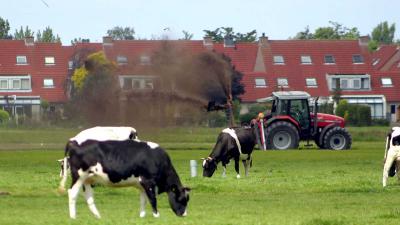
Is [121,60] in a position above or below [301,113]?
above

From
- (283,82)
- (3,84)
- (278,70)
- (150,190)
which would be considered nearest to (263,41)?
(278,70)

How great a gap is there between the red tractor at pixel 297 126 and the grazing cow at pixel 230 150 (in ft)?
69.8

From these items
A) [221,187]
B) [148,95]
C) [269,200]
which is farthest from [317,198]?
[148,95]

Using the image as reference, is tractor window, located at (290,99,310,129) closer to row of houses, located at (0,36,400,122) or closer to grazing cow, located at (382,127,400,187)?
grazing cow, located at (382,127,400,187)

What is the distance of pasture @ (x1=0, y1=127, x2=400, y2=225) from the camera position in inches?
961

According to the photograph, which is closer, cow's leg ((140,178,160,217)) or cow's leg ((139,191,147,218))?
cow's leg ((140,178,160,217))

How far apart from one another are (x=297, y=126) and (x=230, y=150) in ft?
78.2

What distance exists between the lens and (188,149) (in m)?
63.5

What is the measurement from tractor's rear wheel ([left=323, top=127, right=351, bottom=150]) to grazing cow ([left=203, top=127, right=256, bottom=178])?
2306 centimetres

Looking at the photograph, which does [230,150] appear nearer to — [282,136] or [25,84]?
[282,136]

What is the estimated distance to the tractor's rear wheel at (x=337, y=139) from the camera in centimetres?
6619

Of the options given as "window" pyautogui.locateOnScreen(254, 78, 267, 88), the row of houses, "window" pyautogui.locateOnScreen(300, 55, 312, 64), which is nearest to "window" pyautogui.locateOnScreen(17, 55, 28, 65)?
→ the row of houses

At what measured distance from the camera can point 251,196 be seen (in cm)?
3192

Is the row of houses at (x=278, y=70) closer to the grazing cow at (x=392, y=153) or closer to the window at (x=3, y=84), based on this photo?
the window at (x=3, y=84)
